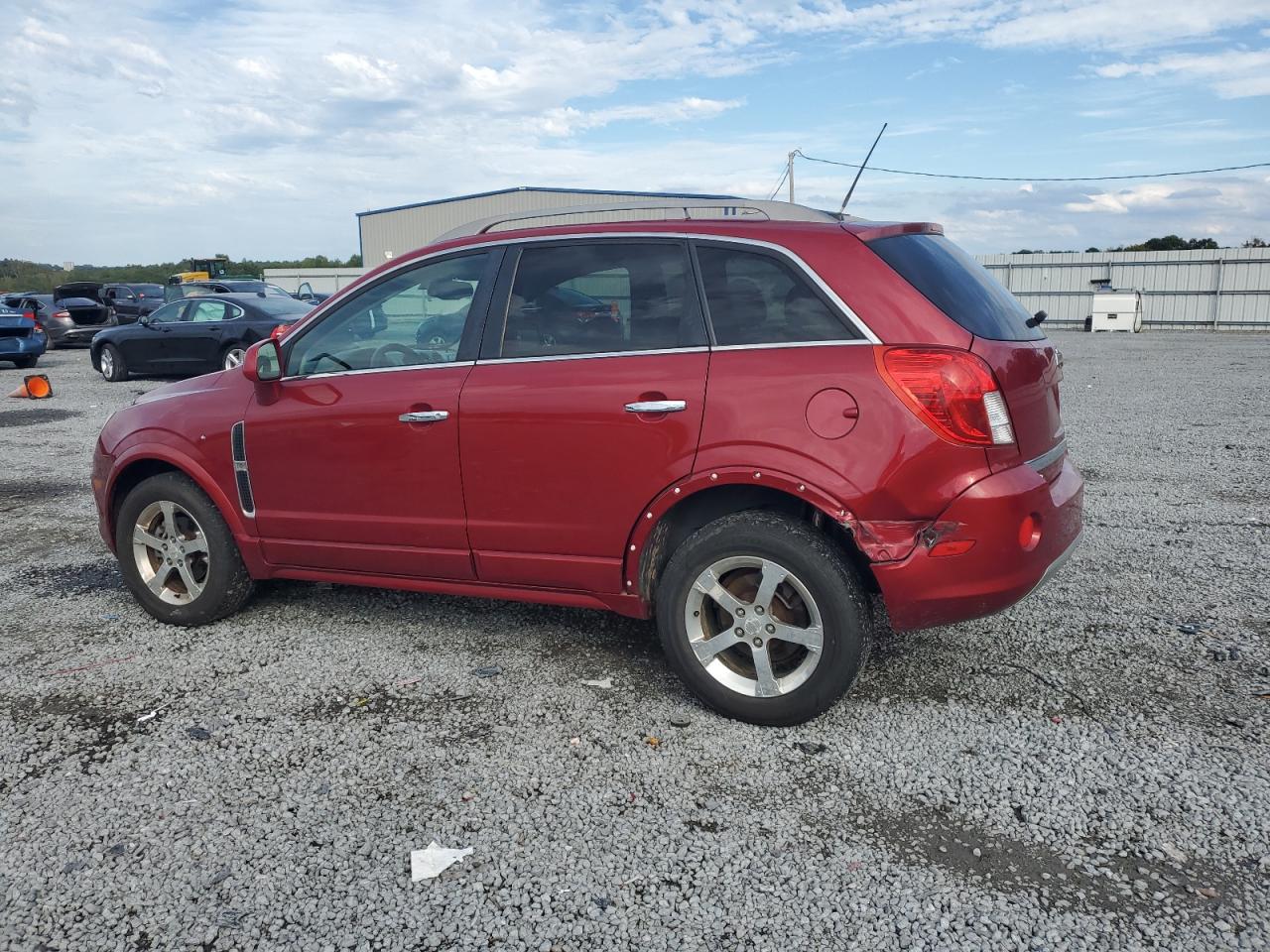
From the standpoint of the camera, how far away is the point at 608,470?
12.7ft

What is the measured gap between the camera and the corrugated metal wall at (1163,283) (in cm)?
3203

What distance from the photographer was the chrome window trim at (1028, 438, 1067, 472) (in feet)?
12.0

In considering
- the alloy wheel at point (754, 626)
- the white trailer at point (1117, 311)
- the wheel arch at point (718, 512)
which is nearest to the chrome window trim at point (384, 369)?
the wheel arch at point (718, 512)

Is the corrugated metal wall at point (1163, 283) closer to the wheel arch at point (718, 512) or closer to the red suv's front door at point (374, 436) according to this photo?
the red suv's front door at point (374, 436)

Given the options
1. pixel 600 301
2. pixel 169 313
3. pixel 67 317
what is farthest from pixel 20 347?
pixel 600 301

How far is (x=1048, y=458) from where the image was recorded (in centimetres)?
379

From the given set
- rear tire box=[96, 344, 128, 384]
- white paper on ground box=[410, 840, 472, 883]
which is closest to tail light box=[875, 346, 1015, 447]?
white paper on ground box=[410, 840, 472, 883]

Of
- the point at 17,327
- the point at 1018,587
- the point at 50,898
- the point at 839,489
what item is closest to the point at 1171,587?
the point at 1018,587

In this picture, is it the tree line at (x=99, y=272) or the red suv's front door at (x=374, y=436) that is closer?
the red suv's front door at (x=374, y=436)

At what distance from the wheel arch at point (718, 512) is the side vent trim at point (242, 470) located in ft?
6.45

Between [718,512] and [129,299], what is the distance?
31.9m

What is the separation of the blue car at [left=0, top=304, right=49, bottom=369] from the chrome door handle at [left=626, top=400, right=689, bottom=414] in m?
20.6

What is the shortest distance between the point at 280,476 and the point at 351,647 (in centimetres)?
85

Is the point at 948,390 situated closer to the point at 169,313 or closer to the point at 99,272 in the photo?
the point at 169,313
